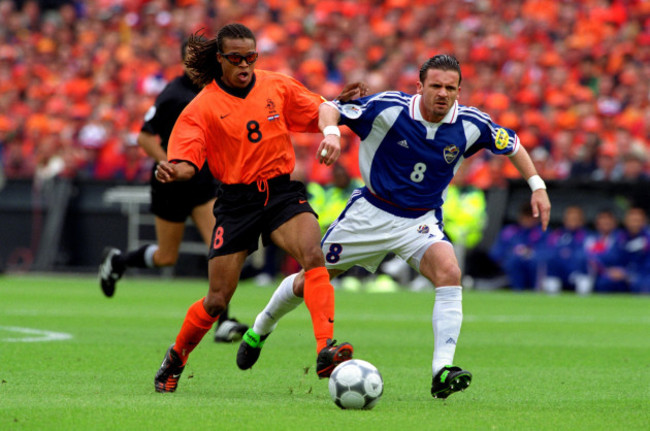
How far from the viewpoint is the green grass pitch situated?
5453 millimetres

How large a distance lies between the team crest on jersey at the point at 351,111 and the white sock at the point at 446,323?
122 centimetres

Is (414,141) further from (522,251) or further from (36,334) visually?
(522,251)

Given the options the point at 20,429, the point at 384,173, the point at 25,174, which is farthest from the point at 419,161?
the point at 25,174

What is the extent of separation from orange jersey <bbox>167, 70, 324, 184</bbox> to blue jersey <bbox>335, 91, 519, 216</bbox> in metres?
0.47

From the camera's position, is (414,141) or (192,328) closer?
(192,328)

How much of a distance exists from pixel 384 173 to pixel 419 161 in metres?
0.27

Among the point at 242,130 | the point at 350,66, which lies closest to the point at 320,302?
the point at 242,130

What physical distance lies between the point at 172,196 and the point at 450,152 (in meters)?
3.74

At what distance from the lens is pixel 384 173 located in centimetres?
732

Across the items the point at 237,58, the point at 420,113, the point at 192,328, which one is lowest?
the point at 192,328

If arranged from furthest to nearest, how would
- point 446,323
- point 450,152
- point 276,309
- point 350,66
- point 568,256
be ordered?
point 350,66, point 568,256, point 276,309, point 450,152, point 446,323

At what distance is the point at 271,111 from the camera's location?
6.85m

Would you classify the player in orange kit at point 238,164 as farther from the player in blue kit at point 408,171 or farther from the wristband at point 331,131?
the player in blue kit at point 408,171

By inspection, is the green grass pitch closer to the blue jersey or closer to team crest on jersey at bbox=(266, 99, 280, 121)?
the blue jersey
